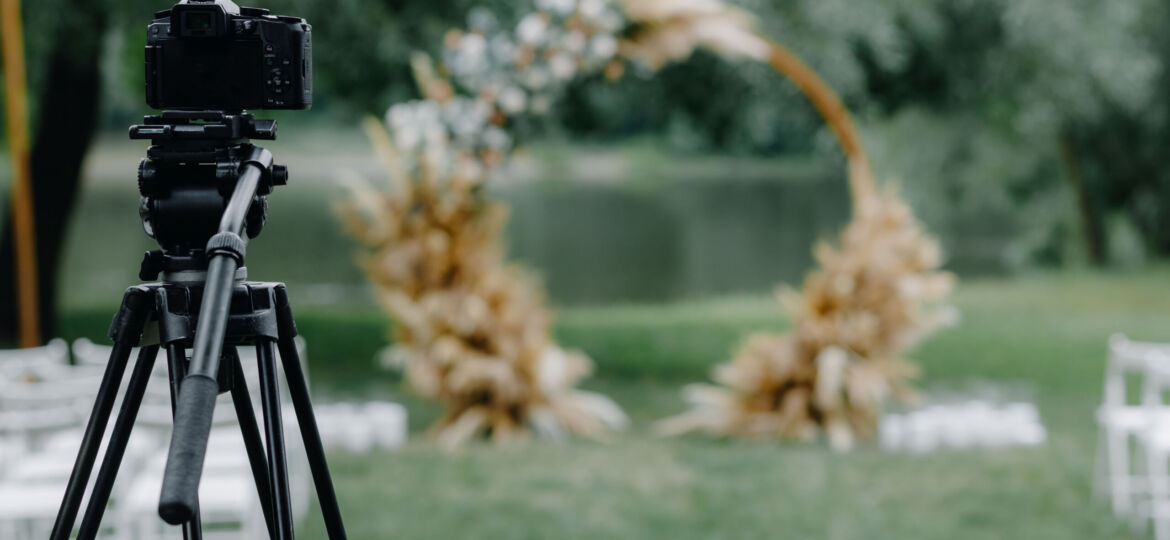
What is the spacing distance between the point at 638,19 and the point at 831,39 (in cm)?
277

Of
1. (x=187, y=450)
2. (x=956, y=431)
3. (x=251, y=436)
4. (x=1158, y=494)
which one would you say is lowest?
(x=956, y=431)

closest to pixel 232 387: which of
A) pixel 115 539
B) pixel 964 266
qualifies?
pixel 115 539

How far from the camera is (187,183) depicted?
4.04 feet

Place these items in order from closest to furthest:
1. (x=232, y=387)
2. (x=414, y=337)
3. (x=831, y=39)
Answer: (x=232, y=387) < (x=414, y=337) < (x=831, y=39)

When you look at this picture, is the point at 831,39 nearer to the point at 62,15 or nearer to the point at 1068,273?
the point at 62,15

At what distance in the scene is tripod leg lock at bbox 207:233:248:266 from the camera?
0.98 meters

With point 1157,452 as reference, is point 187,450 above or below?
above

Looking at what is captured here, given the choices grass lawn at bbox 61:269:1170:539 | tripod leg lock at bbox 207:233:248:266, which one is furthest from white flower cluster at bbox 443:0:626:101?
tripod leg lock at bbox 207:233:248:266

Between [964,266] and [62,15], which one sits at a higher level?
[62,15]

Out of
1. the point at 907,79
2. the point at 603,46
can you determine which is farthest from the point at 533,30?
the point at 907,79

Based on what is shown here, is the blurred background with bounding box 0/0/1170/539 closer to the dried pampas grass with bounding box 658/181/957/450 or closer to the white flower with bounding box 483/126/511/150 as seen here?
the white flower with bounding box 483/126/511/150

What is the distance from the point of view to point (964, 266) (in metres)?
19.7

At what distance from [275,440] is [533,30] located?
507cm

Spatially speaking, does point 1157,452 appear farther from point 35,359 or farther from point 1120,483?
point 35,359
